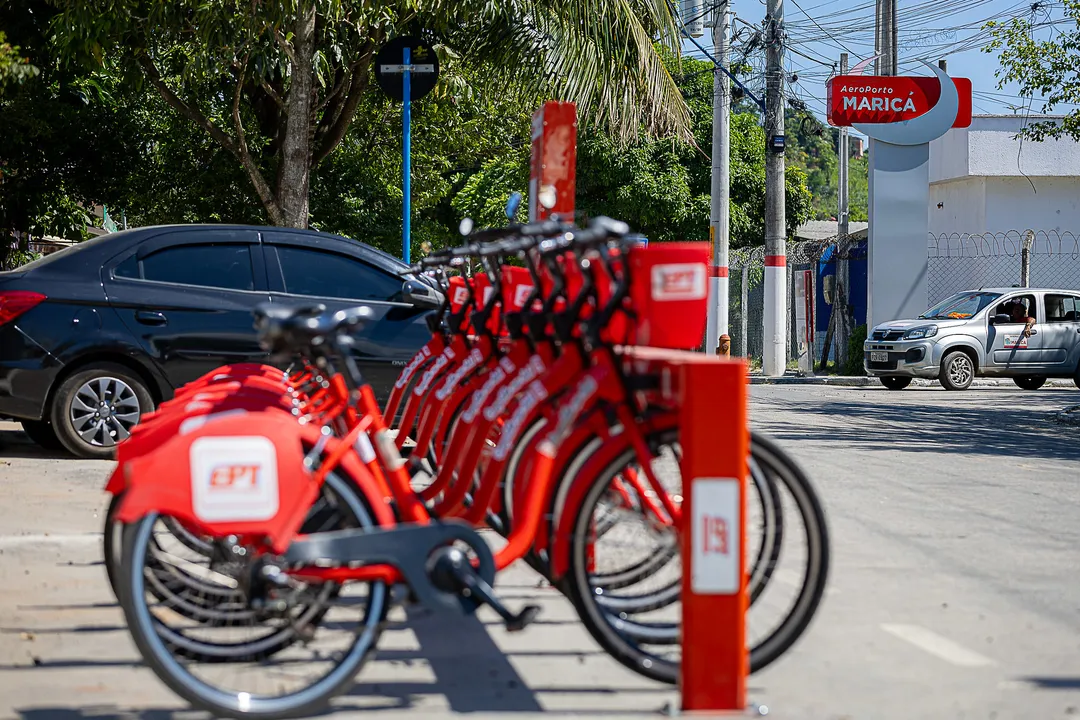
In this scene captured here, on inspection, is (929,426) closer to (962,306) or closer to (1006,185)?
(962,306)

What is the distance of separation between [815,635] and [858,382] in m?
20.7

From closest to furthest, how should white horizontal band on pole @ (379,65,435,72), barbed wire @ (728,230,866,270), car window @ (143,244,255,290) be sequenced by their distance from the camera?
car window @ (143,244,255,290) → white horizontal band on pole @ (379,65,435,72) → barbed wire @ (728,230,866,270)

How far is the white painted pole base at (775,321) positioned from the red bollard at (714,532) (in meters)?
22.8

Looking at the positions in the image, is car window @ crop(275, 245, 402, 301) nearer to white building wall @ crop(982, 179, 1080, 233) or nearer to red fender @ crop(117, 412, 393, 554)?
red fender @ crop(117, 412, 393, 554)

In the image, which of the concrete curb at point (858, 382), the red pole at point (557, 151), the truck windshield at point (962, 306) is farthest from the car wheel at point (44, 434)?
the truck windshield at point (962, 306)

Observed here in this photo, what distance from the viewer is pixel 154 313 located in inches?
385

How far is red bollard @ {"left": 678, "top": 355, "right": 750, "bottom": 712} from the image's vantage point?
4070 mm

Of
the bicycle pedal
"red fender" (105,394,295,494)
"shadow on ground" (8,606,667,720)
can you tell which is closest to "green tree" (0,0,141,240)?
"red fender" (105,394,295,494)

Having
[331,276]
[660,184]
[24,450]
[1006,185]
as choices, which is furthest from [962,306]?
[660,184]

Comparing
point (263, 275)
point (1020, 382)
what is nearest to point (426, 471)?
point (263, 275)

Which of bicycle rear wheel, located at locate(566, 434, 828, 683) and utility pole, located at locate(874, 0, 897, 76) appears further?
utility pole, located at locate(874, 0, 897, 76)

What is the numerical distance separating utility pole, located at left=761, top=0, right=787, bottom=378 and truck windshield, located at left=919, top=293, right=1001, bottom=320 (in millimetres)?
3576

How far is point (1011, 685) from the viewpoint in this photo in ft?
15.4

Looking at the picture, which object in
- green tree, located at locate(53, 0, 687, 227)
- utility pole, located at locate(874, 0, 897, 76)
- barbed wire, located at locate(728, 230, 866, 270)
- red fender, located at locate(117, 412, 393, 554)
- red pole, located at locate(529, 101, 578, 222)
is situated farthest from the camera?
utility pole, located at locate(874, 0, 897, 76)
